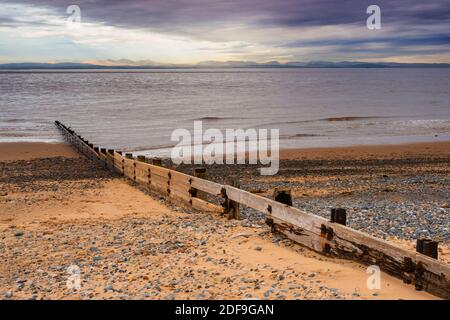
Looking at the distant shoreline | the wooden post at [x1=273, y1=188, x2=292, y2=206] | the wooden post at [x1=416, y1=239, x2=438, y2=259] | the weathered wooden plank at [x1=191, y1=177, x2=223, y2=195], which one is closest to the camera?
the wooden post at [x1=416, y1=239, x2=438, y2=259]

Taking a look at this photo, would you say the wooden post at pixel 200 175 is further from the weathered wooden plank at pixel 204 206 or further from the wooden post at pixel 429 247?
the wooden post at pixel 429 247

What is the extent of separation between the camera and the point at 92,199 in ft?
45.1

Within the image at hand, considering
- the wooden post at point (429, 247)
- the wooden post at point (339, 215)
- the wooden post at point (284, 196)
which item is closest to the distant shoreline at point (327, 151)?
the wooden post at point (284, 196)

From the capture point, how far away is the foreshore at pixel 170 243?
6.20 metres

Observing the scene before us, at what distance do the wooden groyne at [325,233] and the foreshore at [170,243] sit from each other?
164mm

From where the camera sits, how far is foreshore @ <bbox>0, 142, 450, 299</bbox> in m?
6.20

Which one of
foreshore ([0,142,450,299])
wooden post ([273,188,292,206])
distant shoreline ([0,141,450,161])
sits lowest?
distant shoreline ([0,141,450,161])

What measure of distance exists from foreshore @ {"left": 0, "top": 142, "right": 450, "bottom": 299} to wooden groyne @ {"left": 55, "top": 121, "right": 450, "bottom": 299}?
164 mm

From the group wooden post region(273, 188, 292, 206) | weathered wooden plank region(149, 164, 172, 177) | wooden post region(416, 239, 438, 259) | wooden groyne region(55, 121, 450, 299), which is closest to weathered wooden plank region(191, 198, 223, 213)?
wooden groyne region(55, 121, 450, 299)

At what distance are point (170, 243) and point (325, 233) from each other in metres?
→ 2.59

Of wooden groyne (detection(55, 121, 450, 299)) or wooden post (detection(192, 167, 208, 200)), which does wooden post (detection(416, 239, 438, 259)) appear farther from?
wooden post (detection(192, 167, 208, 200))
